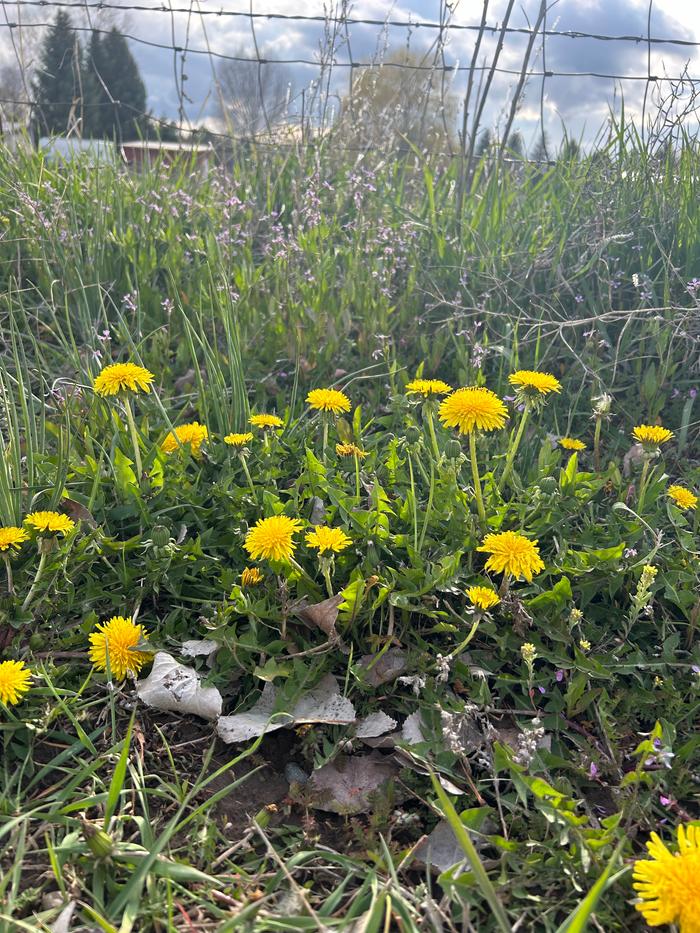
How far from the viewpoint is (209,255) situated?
2854 mm

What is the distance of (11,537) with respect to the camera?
1.58 metres

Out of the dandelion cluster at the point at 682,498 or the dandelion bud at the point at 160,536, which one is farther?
the dandelion cluster at the point at 682,498

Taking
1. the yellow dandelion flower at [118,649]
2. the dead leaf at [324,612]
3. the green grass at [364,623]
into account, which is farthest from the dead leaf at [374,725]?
the yellow dandelion flower at [118,649]

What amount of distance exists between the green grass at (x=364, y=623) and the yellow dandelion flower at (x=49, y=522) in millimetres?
72

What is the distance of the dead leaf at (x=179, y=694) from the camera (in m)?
1.49

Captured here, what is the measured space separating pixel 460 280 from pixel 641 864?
93.3 inches

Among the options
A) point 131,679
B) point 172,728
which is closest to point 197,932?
point 172,728

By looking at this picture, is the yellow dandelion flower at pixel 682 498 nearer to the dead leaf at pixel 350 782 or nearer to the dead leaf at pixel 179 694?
the dead leaf at pixel 350 782

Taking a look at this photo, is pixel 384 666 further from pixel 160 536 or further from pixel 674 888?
pixel 674 888

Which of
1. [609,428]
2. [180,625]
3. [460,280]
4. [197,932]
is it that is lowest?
[197,932]

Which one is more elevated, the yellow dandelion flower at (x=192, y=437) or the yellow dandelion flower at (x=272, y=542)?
the yellow dandelion flower at (x=192, y=437)

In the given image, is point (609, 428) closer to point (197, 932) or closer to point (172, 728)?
point (172, 728)

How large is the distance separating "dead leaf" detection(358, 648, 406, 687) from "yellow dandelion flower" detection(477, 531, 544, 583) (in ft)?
0.93

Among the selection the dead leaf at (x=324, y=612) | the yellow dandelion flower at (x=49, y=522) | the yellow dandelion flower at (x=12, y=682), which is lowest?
the yellow dandelion flower at (x=12, y=682)
